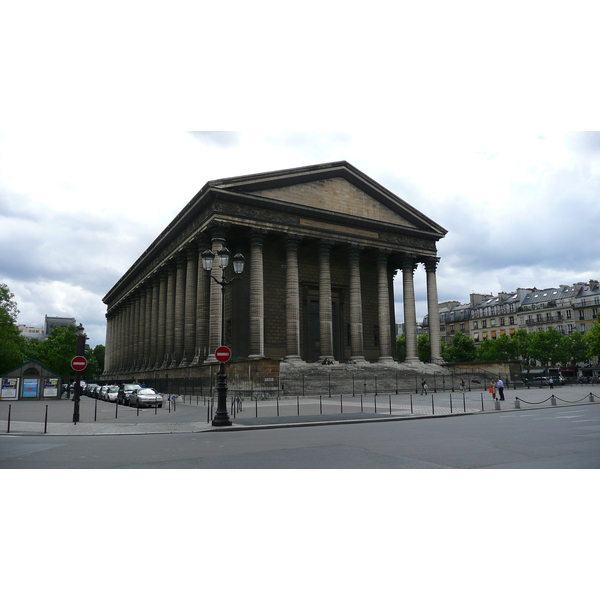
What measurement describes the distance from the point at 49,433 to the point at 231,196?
27.6m

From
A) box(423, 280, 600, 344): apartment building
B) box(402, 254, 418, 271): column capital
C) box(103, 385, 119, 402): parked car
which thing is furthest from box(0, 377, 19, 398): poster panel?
box(423, 280, 600, 344): apartment building

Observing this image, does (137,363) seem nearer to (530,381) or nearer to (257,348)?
(257,348)

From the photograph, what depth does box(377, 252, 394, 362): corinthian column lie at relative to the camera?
5009 centimetres

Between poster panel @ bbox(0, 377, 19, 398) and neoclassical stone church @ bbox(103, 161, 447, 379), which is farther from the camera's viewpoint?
neoclassical stone church @ bbox(103, 161, 447, 379)

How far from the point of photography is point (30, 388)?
40.3 m

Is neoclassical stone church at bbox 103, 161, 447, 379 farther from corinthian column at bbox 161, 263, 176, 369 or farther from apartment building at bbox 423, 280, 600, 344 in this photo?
apartment building at bbox 423, 280, 600, 344

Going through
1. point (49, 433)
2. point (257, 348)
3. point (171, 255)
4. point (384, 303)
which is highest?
point (171, 255)

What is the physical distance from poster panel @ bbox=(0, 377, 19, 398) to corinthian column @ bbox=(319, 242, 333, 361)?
2407 cm

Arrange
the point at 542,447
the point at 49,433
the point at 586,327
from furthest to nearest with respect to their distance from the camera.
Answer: the point at 586,327 → the point at 49,433 → the point at 542,447

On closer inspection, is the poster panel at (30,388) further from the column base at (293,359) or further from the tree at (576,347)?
the tree at (576,347)

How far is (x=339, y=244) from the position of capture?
4931 cm

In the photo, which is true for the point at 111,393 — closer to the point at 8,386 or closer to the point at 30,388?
the point at 30,388

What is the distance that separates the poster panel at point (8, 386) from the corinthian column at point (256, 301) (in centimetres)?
1758

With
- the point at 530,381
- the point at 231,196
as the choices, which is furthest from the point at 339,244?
the point at 530,381
